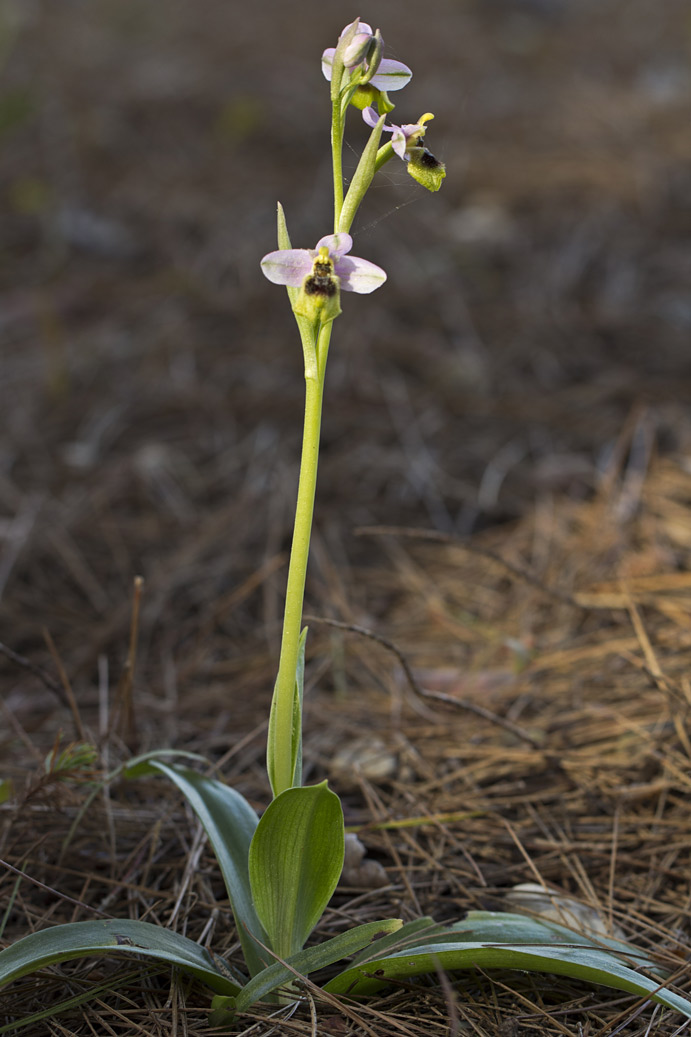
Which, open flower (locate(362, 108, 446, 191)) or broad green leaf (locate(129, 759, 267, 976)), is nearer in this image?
open flower (locate(362, 108, 446, 191))

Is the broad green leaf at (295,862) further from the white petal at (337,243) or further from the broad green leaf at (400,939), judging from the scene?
the white petal at (337,243)

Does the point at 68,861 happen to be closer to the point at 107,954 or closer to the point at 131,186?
the point at 107,954

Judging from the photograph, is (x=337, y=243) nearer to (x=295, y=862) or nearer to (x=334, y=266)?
(x=334, y=266)

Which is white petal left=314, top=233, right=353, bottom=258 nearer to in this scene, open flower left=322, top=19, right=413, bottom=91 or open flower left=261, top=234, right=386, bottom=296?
open flower left=261, top=234, right=386, bottom=296

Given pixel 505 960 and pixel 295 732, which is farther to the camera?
pixel 295 732

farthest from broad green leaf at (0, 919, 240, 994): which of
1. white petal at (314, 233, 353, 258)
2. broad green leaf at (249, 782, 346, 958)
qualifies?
A: white petal at (314, 233, 353, 258)

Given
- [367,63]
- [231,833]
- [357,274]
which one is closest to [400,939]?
[231,833]
